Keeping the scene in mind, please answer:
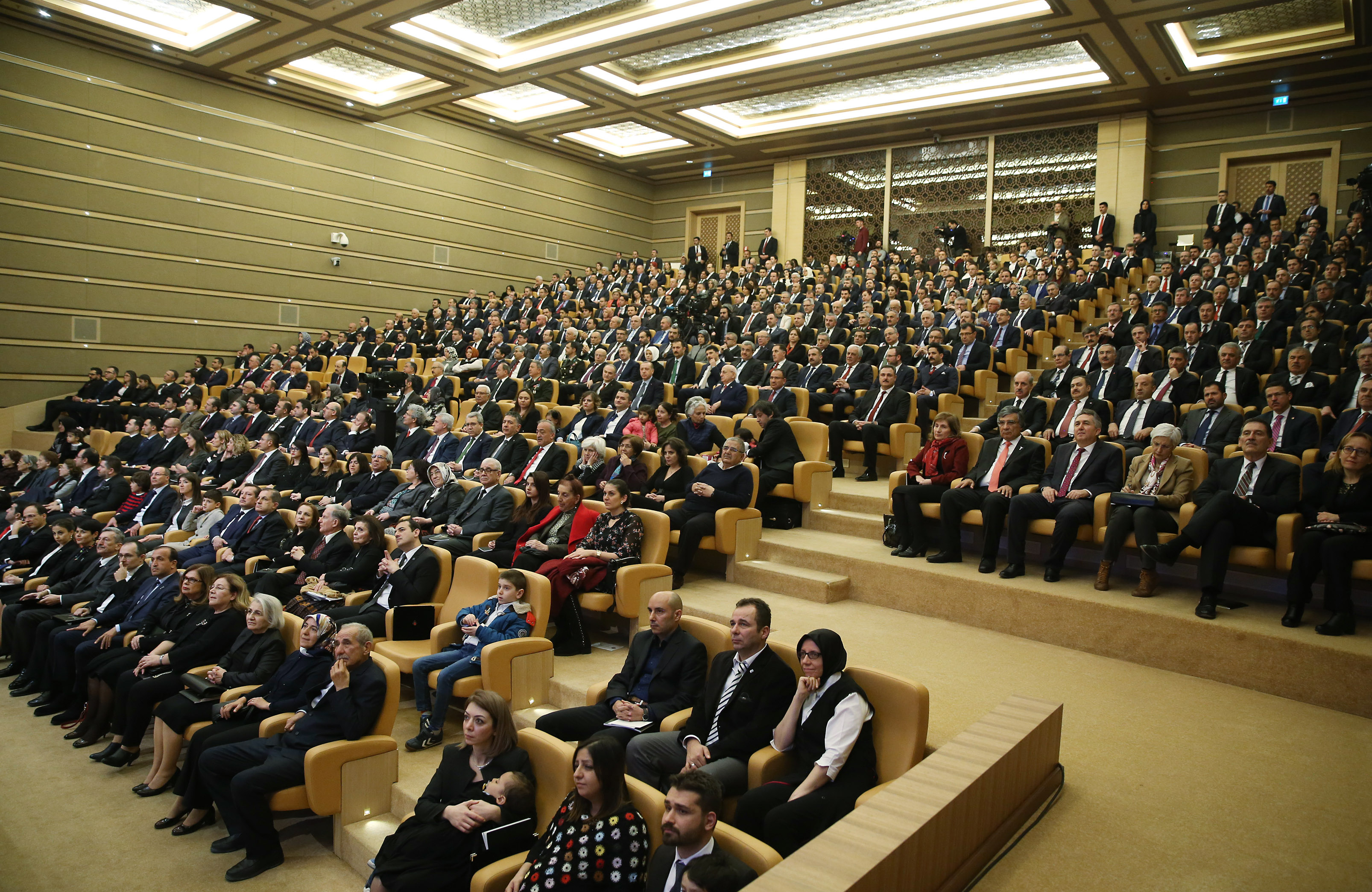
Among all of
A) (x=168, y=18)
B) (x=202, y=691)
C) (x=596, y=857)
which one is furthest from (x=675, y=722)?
(x=168, y=18)

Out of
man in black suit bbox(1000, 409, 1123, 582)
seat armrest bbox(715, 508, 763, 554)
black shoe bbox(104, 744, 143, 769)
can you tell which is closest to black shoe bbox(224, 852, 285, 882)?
black shoe bbox(104, 744, 143, 769)

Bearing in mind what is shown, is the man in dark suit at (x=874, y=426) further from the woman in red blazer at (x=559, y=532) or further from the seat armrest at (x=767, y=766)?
the seat armrest at (x=767, y=766)

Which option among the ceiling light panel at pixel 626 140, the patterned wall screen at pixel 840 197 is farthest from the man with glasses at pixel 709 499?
the ceiling light panel at pixel 626 140

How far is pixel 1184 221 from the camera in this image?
34.3 feet

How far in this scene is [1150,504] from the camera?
368cm

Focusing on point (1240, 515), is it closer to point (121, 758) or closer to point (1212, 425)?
point (1212, 425)

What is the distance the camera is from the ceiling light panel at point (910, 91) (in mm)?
9562

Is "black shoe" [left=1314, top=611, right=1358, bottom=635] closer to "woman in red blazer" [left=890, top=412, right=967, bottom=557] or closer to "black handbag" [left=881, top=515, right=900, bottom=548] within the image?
"woman in red blazer" [left=890, top=412, right=967, bottom=557]

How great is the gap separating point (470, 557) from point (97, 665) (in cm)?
190

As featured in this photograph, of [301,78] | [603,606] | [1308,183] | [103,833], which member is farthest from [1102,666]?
[301,78]

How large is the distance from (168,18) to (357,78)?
2.23 metres

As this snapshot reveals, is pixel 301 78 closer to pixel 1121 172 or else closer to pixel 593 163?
pixel 593 163

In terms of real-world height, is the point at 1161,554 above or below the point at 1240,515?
below

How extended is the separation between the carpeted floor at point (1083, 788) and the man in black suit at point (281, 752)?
0.11 meters
